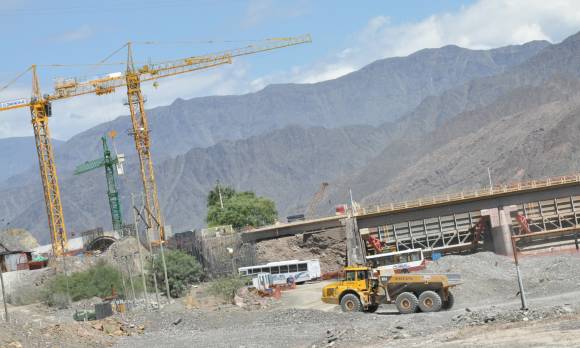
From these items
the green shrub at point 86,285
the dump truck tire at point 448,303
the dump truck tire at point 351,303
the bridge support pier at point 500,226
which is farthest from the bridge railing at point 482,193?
the dump truck tire at point 448,303

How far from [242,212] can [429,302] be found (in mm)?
87432

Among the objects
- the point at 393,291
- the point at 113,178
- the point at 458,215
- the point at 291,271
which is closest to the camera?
the point at 393,291

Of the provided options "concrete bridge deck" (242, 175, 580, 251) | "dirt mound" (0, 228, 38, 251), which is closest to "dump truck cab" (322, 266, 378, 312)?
"concrete bridge deck" (242, 175, 580, 251)

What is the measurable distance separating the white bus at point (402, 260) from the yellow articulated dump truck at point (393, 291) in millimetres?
18884

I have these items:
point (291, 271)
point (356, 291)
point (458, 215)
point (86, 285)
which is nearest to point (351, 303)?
point (356, 291)

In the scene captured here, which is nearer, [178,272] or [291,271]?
[178,272]

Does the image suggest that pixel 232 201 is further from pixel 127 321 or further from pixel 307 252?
pixel 127 321

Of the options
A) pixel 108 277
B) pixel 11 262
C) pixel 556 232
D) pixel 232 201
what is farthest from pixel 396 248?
pixel 232 201

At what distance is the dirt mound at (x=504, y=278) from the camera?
46.2 meters

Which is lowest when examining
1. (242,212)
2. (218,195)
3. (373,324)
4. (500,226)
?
(373,324)

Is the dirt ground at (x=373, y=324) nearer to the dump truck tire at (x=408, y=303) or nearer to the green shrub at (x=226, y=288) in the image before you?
the dump truck tire at (x=408, y=303)

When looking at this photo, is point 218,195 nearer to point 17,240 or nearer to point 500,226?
point 17,240

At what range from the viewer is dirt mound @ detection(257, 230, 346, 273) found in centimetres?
8444

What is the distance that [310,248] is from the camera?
85.6 m
